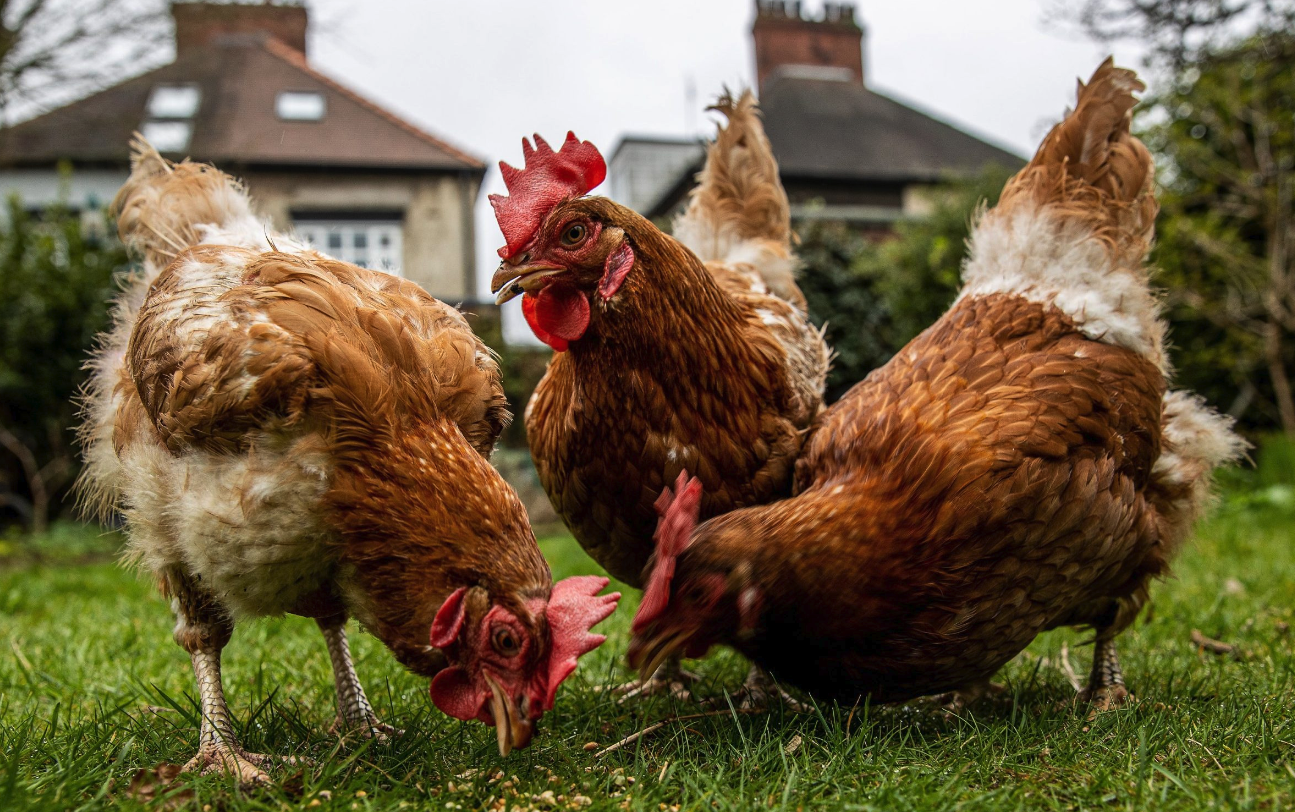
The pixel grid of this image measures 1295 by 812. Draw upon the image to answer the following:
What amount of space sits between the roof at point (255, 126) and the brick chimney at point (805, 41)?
10022 mm

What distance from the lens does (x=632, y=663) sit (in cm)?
224

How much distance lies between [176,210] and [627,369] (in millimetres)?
1860

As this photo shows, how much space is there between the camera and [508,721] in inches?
80.7

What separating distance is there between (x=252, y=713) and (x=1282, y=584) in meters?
5.11

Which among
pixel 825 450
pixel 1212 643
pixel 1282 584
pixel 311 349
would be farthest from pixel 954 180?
pixel 311 349

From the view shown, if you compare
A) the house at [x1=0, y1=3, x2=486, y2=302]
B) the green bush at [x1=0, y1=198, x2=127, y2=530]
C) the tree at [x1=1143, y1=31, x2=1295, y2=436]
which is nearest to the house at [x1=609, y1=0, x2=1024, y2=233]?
the house at [x1=0, y1=3, x2=486, y2=302]

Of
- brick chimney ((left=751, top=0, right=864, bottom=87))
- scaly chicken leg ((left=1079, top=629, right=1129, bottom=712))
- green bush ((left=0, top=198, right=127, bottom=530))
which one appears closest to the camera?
scaly chicken leg ((left=1079, top=629, right=1129, bottom=712))

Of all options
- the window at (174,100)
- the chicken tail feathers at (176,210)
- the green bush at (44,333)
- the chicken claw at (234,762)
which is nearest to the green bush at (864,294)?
the chicken tail feathers at (176,210)

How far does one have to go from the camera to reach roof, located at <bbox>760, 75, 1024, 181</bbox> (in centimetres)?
2050

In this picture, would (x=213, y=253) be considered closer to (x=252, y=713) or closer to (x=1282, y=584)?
(x=252, y=713)

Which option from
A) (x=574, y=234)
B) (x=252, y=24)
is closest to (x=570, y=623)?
(x=574, y=234)

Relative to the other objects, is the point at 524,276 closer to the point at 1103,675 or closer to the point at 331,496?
the point at 331,496

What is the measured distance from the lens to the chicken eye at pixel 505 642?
2080mm

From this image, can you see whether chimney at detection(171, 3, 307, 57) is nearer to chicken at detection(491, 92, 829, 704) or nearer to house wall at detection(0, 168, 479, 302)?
house wall at detection(0, 168, 479, 302)
